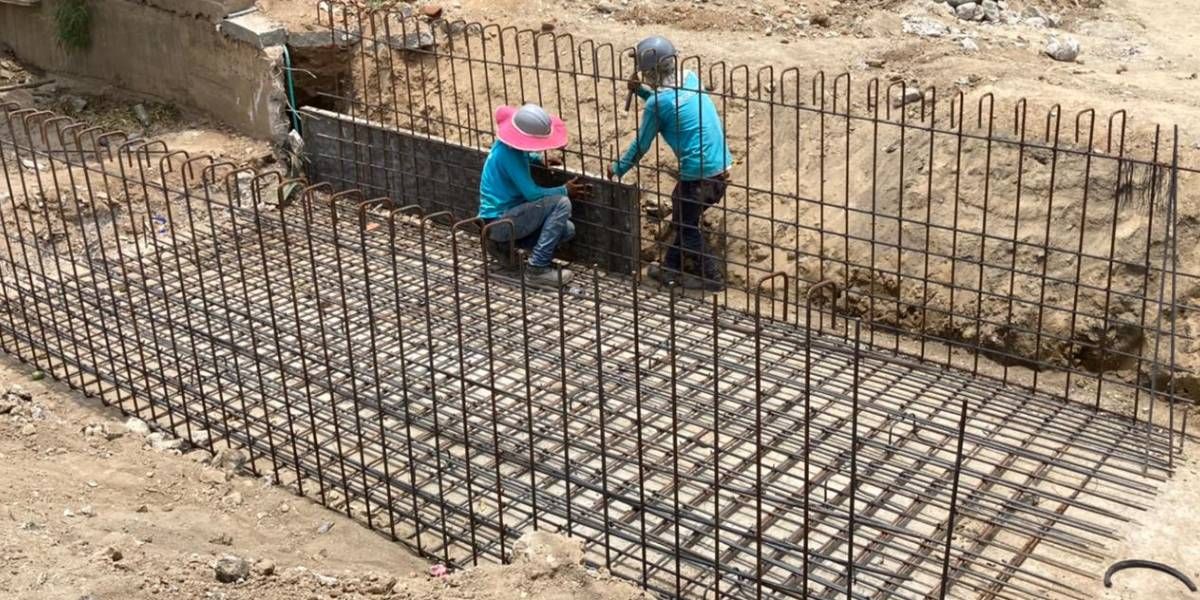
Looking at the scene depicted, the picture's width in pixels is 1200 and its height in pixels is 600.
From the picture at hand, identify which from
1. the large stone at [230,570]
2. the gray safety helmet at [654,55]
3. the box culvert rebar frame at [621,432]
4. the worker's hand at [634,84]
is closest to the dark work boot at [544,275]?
the box culvert rebar frame at [621,432]

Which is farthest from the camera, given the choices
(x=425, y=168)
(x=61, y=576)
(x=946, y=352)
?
(x=425, y=168)

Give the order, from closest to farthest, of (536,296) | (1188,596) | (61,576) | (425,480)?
(61,576)
(1188,596)
(425,480)
(536,296)

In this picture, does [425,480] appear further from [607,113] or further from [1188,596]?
[607,113]

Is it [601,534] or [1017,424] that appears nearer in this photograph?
[601,534]

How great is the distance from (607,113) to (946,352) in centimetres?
300

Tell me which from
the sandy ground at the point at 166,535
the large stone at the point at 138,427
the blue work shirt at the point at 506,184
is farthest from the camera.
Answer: the blue work shirt at the point at 506,184

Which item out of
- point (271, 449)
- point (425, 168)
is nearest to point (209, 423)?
point (271, 449)

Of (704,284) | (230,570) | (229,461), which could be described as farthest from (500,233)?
(230,570)

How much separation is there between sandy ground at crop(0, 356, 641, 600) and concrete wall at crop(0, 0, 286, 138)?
126 inches

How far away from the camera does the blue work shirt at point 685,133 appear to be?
7.23 m

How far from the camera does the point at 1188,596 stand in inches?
171

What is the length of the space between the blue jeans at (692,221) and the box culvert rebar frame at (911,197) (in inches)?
5.1

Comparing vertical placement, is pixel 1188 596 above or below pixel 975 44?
below

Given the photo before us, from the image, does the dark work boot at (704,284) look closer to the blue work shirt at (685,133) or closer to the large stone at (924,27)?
the blue work shirt at (685,133)
